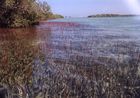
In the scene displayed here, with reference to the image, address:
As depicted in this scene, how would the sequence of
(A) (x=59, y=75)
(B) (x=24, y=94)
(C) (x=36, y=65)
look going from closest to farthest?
1. (B) (x=24, y=94)
2. (A) (x=59, y=75)
3. (C) (x=36, y=65)

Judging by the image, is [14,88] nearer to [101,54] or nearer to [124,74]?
[124,74]

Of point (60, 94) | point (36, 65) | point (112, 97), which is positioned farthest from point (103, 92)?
point (36, 65)

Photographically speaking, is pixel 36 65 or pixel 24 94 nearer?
pixel 24 94

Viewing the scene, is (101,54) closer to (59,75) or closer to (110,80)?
(59,75)

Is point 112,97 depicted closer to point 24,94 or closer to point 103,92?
point 103,92

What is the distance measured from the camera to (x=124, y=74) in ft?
31.8

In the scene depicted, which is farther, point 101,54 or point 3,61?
point 101,54

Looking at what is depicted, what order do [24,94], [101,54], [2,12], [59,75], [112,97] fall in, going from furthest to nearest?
1. [2,12]
2. [101,54]
3. [59,75]
4. [112,97]
5. [24,94]

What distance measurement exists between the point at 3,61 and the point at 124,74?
515 centimetres

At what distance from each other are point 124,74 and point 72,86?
5.53ft

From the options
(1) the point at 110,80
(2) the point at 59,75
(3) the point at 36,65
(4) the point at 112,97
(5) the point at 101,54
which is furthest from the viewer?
(5) the point at 101,54

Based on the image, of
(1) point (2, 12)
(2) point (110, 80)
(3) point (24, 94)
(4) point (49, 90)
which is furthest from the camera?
(1) point (2, 12)

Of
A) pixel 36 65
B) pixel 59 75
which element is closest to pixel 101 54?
pixel 36 65

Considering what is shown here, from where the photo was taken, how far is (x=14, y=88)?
8.23m
